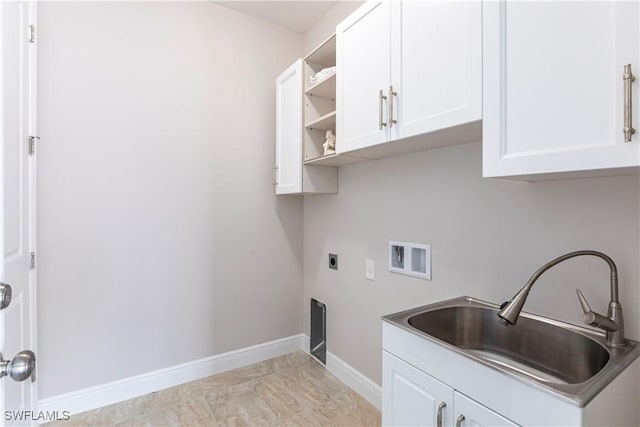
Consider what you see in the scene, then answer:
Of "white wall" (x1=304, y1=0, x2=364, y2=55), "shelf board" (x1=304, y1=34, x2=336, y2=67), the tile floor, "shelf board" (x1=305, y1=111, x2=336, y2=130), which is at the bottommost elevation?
the tile floor

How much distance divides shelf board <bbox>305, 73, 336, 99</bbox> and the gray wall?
Answer: 21.2 inches

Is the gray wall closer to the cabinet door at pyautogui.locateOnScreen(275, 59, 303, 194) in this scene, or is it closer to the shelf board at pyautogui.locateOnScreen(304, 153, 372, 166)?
the shelf board at pyautogui.locateOnScreen(304, 153, 372, 166)

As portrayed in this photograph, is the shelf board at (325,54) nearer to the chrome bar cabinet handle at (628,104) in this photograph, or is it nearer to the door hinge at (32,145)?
the chrome bar cabinet handle at (628,104)

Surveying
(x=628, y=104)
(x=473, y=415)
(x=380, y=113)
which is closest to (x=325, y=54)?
(x=380, y=113)

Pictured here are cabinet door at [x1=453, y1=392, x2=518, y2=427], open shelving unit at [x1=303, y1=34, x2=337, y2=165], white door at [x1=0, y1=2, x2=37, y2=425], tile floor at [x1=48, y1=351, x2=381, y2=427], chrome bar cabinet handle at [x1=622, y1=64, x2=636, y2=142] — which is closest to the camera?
chrome bar cabinet handle at [x1=622, y1=64, x2=636, y2=142]

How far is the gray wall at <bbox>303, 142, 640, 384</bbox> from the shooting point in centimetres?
108

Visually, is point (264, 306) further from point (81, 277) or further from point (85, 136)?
point (85, 136)

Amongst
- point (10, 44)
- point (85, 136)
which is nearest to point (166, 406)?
point (85, 136)

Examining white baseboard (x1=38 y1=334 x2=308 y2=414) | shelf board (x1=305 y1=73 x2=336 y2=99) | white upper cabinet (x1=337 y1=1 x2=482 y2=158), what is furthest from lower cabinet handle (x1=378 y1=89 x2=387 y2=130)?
white baseboard (x1=38 y1=334 x2=308 y2=414)

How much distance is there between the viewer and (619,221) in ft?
3.43

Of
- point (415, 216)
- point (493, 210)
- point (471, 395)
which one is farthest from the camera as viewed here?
point (415, 216)

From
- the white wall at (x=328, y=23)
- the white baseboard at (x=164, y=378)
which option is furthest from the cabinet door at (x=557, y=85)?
the white baseboard at (x=164, y=378)

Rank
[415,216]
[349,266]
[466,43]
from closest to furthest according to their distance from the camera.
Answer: [466,43]
[415,216]
[349,266]

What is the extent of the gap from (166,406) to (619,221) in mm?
2485
